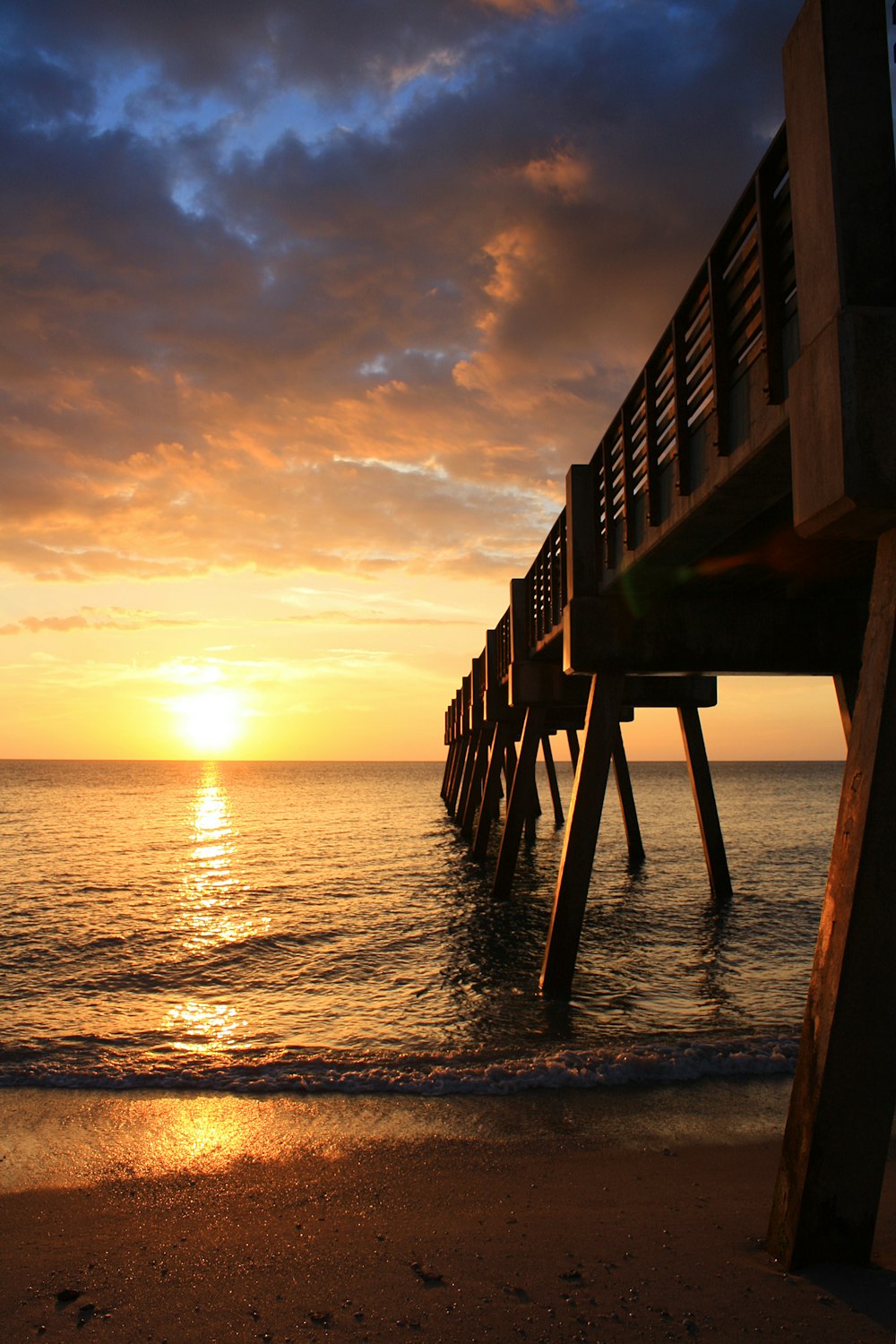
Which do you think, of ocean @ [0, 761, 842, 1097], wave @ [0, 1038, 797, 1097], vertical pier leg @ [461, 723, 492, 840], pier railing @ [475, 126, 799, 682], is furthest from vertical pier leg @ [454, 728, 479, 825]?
wave @ [0, 1038, 797, 1097]

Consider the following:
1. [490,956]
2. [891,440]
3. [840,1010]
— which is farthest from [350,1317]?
[490,956]

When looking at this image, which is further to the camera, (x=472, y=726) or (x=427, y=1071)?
Result: (x=472, y=726)

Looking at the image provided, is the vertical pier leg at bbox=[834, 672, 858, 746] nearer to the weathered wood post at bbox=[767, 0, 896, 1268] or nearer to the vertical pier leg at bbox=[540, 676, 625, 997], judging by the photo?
the vertical pier leg at bbox=[540, 676, 625, 997]

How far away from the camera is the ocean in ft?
23.1

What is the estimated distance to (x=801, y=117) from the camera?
12.4ft

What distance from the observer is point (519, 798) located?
1591 cm

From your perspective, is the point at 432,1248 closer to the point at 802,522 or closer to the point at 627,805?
the point at 802,522

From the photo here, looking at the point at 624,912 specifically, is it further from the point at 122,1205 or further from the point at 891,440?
the point at 891,440

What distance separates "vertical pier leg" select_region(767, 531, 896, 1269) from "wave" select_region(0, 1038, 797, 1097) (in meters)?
3.45

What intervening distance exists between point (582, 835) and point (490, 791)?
12.3 meters

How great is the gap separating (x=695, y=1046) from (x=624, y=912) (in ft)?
25.7

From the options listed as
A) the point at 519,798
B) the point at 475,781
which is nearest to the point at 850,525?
the point at 519,798

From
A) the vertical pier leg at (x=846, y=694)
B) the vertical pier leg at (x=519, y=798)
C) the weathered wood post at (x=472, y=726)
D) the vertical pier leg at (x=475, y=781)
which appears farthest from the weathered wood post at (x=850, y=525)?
the vertical pier leg at (x=475, y=781)

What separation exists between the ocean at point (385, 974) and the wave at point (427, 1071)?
23 millimetres
